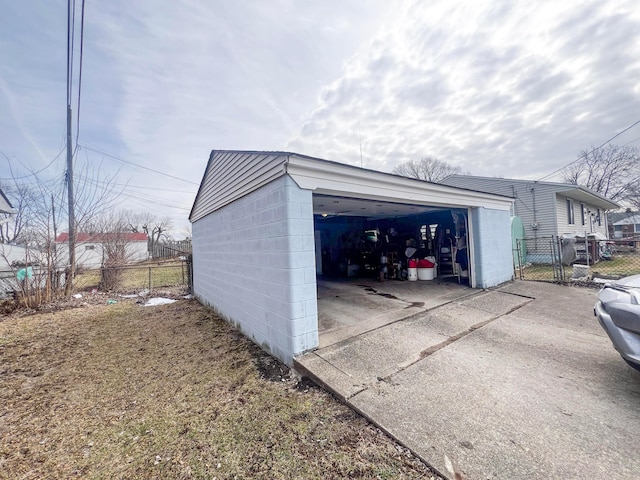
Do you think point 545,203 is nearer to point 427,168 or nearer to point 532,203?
point 532,203

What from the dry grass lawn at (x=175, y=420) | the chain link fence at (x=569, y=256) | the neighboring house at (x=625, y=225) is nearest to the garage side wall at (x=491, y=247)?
the chain link fence at (x=569, y=256)

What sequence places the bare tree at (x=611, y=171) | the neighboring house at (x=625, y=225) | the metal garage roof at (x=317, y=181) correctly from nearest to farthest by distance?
the metal garage roof at (x=317, y=181) < the bare tree at (x=611, y=171) < the neighboring house at (x=625, y=225)

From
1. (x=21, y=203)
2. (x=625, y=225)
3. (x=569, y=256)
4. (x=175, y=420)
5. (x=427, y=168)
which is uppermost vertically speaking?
(x=427, y=168)

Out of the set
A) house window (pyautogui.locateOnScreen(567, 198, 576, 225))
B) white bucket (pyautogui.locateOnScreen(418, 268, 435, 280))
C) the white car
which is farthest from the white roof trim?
house window (pyautogui.locateOnScreen(567, 198, 576, 225))

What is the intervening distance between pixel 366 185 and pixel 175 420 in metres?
3.65

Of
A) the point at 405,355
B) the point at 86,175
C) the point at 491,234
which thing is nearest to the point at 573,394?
the point at 405,355

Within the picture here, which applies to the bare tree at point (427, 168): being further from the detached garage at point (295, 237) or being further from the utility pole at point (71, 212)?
the utility pole at point (71, 212)

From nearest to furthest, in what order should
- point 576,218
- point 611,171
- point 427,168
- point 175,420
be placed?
1. point 175,420
2. point 576,218
3. point 611,171
4. point 427,168

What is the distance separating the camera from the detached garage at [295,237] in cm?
321

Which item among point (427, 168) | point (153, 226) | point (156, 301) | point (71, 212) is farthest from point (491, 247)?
point (153, 226)

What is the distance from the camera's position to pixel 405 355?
3.18 metres

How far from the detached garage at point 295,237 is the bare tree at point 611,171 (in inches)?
874

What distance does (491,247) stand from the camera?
6656 millimetres

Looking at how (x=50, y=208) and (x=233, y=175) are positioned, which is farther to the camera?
(x=50, y=208)
